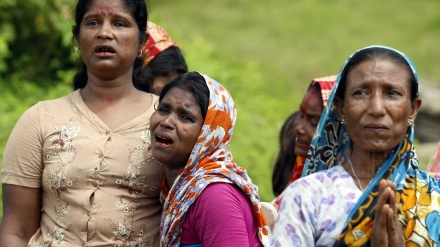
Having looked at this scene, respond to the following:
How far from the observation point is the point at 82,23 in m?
4.12

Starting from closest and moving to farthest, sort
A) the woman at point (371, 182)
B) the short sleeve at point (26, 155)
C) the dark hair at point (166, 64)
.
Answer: the woman at point (371, 182) < the short sleeve at point (26, 155) < the dark hair at point (166, 64)

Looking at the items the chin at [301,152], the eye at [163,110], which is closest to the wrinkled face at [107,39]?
the eye at [163,110]

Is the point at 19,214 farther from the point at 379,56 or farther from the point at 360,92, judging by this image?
the point at 379,56

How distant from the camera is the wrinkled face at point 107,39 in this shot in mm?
4051

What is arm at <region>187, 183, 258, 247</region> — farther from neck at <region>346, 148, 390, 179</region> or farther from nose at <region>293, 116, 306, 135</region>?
nose at <region>293, 116, 306, 135</region>

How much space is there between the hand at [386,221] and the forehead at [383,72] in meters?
0.46

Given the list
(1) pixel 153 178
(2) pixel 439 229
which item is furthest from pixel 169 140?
(2) pixel 439 229

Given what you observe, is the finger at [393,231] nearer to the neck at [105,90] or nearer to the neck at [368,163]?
the neck at [368,163]

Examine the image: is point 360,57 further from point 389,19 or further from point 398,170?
point 389,19

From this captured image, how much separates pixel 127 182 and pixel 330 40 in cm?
1084

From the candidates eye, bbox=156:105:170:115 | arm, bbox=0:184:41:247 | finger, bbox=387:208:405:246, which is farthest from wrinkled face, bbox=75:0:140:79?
finger, bbox=387:208:405:246

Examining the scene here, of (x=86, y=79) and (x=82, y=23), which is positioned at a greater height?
(x=82, y=23)

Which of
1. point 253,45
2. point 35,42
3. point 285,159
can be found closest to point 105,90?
point 285,159

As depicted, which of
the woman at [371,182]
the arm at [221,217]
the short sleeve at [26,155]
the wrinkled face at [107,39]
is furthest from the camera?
the wrinkled face at [107,39]
